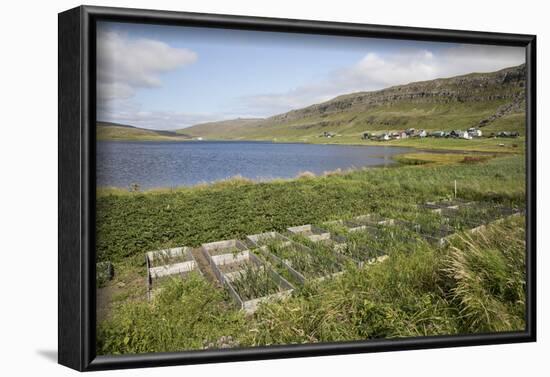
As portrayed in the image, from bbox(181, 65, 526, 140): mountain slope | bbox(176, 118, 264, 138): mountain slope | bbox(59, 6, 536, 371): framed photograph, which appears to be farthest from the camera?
bbox(181, 65, 526, 140): mountain slope

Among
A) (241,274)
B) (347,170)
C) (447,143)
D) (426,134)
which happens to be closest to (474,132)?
(447,143)

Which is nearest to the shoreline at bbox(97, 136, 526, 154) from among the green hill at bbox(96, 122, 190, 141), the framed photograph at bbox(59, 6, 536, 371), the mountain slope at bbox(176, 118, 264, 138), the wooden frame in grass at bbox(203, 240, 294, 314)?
the framed photograph at bbox(59, 6, 536, 371)

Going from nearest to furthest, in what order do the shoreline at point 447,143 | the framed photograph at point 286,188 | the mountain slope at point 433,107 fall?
the framed photograph at point 286,188
the mountain slope at point 433,107
the shoreline at point 447,143

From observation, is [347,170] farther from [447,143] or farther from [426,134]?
[447,143]

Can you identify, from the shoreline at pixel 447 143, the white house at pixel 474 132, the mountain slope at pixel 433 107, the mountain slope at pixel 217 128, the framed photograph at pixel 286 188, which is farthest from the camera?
the white house at pixel 474 132

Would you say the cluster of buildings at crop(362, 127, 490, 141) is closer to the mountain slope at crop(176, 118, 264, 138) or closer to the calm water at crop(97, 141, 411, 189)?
the calm water at crop(97, 141, 411, 189)

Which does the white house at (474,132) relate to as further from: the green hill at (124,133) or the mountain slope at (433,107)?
the green hill at (124,133)

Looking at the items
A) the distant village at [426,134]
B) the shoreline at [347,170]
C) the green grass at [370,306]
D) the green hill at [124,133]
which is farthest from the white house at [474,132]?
the green hill at [124,133]
